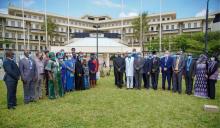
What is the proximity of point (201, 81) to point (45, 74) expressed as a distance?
21.2ft

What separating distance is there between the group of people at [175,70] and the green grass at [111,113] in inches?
40.7

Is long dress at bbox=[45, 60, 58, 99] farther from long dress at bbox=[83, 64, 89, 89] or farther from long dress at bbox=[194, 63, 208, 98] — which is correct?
long dress at bbox=[194, 63, 208, 98]

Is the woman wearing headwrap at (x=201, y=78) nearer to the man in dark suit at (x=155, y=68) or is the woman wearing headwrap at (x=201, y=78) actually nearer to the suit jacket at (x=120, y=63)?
the man in dark suit at (x=155, y=68)

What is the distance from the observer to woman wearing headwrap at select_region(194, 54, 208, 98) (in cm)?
952

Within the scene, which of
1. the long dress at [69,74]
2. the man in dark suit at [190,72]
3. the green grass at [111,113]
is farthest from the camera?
the long dress at [69,74]

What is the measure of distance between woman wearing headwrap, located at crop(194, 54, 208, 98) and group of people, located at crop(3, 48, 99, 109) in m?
5.26

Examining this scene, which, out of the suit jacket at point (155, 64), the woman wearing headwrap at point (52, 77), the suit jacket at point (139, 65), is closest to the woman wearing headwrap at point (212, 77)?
the suit jacket at point (155, 64)

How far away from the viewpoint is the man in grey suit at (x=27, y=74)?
8141 mm

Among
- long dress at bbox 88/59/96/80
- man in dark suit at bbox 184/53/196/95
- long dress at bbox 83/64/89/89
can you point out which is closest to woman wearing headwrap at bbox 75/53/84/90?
long dress at bbox 83/64/89/89

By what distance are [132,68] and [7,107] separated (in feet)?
20.2

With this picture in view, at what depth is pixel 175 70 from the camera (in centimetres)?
1055

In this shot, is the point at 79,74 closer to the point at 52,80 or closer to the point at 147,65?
the point at 52,80

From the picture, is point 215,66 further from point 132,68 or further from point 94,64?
point 94,64

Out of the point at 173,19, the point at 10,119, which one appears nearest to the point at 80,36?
the point at 173,19
